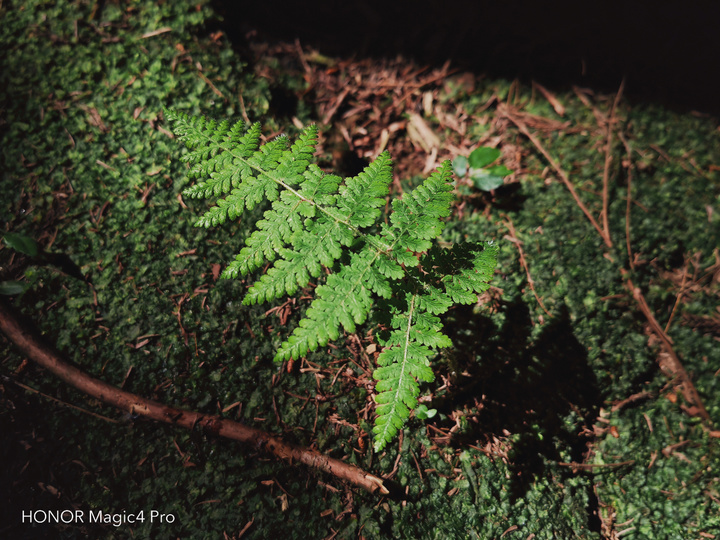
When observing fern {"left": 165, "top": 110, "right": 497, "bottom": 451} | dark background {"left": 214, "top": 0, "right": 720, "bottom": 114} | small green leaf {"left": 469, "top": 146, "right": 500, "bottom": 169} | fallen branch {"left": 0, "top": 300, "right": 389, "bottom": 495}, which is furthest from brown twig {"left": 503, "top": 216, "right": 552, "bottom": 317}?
fallen branch {"left": 0, "top": 300, "right": 389, "bottom": 495}

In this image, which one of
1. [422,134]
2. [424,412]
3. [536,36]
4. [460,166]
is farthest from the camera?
[536,36]

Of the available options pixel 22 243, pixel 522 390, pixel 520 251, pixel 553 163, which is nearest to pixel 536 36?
pixel 553 163

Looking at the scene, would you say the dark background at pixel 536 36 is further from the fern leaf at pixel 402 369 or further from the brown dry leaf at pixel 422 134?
the fern leaf at pixel 402 369

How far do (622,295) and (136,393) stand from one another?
11.6ft

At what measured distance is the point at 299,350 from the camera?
5.99 feet

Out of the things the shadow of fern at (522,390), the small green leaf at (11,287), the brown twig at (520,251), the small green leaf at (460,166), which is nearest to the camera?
the shadow of fern at (522,390)

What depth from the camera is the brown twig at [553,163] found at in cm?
300

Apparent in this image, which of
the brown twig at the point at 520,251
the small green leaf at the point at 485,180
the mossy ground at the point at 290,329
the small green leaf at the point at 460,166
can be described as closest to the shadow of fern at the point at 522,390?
the mossy ground at the point at 290,329

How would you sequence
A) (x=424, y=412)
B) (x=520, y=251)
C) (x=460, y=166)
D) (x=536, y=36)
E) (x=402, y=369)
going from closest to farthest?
(x=402, y=369) < (x=424, y=412) < (x=520, y=251) < (x=460, y=166) < (x=536, y=36)

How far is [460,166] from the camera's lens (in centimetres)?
313

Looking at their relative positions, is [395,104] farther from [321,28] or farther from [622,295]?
[622,295]

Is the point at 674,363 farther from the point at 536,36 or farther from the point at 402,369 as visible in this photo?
the point at 536,36

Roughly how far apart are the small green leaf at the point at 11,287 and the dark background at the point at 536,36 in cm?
256

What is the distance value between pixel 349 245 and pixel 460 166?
1614 mm
